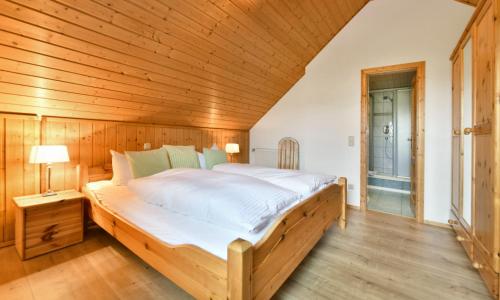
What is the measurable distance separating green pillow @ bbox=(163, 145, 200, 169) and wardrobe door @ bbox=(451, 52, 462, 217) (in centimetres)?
300

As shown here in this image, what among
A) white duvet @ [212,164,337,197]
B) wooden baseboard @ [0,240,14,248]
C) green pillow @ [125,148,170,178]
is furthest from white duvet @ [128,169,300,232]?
wooden baseboard @ [0,240,14,248]

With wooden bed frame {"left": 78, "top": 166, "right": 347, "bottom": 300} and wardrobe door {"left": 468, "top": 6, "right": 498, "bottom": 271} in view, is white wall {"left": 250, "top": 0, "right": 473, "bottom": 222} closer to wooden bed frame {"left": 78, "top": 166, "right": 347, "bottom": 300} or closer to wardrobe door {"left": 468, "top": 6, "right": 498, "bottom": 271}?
wardrobe door {"left": 468, "top": 6, "right": 498, "bottom": 271}

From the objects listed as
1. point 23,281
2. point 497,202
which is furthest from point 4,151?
point 497,202

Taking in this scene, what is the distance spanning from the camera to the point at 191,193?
1.50 m

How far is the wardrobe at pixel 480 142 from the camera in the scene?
4.68 feet

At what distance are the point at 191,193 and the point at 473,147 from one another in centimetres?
236

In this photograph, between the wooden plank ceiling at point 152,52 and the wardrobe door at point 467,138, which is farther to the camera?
the wardrobe door at point 467,138

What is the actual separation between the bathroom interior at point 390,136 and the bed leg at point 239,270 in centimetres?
402

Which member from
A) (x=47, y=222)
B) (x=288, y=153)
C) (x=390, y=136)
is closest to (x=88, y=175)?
(x=47, y=222)

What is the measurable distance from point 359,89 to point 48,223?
4096mm

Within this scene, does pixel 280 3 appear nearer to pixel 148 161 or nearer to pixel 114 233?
pixel 148 161

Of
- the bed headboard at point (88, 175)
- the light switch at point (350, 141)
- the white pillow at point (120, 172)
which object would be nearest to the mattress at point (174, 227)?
the white pillow at point (120, 172)

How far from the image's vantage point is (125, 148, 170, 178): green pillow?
2377 millimetres

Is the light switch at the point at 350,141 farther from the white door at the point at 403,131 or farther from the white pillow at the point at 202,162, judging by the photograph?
the white door at the point at 403,131
